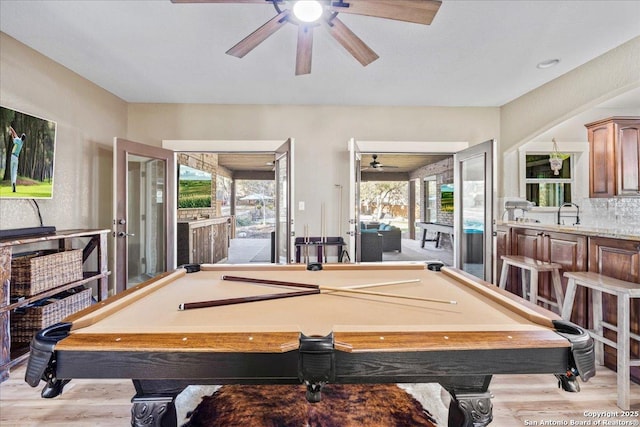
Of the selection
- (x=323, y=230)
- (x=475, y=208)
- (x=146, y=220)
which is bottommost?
(x=323, y=230)

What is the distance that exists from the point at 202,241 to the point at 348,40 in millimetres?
4582

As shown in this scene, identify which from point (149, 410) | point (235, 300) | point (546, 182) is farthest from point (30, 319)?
point (546, 182)

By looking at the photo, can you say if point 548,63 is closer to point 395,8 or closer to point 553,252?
point 553,252

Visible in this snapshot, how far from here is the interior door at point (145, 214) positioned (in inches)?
133

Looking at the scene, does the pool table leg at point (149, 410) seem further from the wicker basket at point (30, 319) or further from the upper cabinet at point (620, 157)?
the upper cabinet at point (620, 157)

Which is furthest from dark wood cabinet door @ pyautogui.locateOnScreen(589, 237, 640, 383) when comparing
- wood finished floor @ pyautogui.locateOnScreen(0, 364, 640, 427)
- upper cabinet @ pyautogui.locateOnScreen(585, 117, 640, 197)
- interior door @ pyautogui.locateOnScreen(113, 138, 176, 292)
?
interior door @ pyautogui.locateOnScreen(113, 138, 176, 292)

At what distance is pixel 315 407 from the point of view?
1764 millimetres

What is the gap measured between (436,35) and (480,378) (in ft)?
8.10

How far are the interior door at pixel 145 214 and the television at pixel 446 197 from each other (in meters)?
7.08

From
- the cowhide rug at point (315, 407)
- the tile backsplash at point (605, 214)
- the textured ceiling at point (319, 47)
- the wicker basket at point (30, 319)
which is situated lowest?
the cowhide rug at point (315, 407)

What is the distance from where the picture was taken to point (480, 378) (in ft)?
3.74

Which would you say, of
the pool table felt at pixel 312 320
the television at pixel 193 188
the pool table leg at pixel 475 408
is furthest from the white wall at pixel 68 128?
the pool table leg at pixel 475 408

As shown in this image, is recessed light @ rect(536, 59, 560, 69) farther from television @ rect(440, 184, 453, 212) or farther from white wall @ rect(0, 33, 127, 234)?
television @ rect(440, 184, 453, 212)

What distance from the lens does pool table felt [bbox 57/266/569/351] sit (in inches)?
37.3
